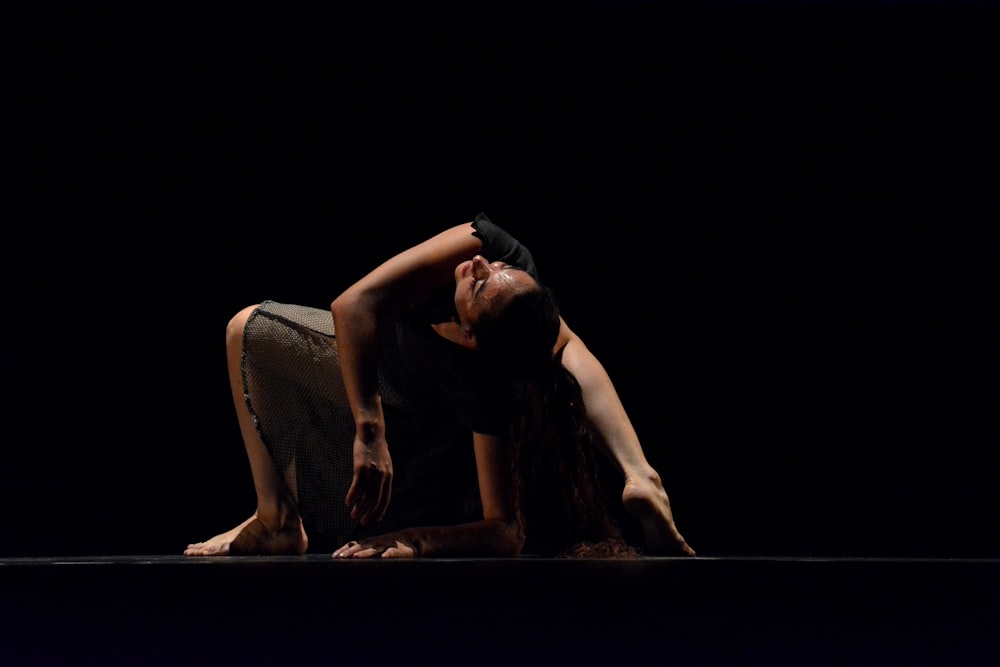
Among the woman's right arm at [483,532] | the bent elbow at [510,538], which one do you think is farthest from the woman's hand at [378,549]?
the bent elbow at [510,538]

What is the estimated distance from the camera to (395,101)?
2.57 metres

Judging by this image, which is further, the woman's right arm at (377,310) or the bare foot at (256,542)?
the bare foot at (256,542)

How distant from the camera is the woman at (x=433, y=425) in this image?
1833 millimetres

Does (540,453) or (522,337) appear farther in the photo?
(540,453)

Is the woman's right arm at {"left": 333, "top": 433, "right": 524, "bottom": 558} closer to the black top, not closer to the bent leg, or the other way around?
the black top

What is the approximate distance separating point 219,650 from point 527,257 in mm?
1039

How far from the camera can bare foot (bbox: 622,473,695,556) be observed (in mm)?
1815

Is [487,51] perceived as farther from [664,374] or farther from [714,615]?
[714,615]

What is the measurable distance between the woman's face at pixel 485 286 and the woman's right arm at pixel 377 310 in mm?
70

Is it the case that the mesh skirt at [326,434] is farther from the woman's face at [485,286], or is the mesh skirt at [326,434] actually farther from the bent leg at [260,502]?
the woman's face at [485,286]

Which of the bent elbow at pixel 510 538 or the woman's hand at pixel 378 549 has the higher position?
the woman's hand at pixel 378 549

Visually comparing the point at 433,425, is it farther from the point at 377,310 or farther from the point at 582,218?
the point at 582,218

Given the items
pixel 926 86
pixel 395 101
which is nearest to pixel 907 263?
pixel 926 86

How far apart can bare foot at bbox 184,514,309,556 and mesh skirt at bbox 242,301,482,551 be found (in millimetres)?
37
